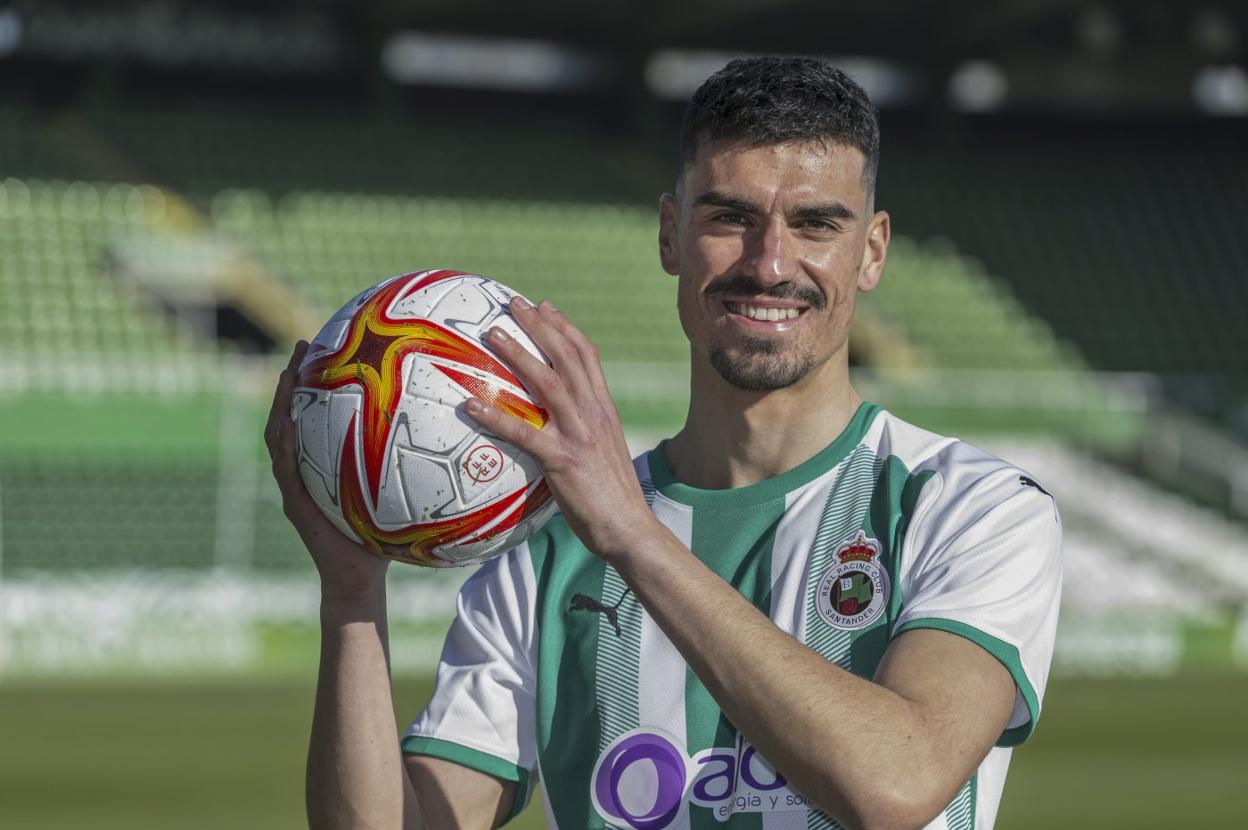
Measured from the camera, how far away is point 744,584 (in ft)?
8.85

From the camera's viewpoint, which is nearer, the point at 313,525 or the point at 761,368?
the point at 313,525

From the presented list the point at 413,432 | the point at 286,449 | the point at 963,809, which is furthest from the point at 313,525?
the point at 963,809

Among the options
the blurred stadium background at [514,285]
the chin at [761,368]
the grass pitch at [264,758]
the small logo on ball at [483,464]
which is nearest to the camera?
the small logo on ball at [483,464]

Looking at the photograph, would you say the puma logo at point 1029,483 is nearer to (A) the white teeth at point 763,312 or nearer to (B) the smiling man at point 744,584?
(B) the smiling man at point 744,584

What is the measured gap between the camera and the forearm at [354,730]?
8.52 ft

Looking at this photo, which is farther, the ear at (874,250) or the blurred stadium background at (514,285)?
the blurred stadium background at (514,285)

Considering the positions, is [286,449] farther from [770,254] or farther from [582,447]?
[770,254]

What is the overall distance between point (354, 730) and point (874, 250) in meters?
1.14

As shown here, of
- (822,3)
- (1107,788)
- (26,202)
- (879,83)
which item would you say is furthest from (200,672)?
(879,83)

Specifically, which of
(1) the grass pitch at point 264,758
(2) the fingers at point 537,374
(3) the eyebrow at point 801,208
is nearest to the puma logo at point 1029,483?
(3) the eyebrow at point 801,208

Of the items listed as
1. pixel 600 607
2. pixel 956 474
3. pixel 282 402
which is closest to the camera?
pixel 282 402

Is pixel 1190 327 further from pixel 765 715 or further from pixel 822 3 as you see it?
pixel 765 715

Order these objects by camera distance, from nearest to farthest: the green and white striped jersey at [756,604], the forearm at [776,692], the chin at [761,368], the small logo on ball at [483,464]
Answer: the forearm at [776,692] → the small logo on ball at [483,464] → the green and white striped jersey at [756,604] → the chin at [761,368]

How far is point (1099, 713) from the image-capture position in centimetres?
1262
